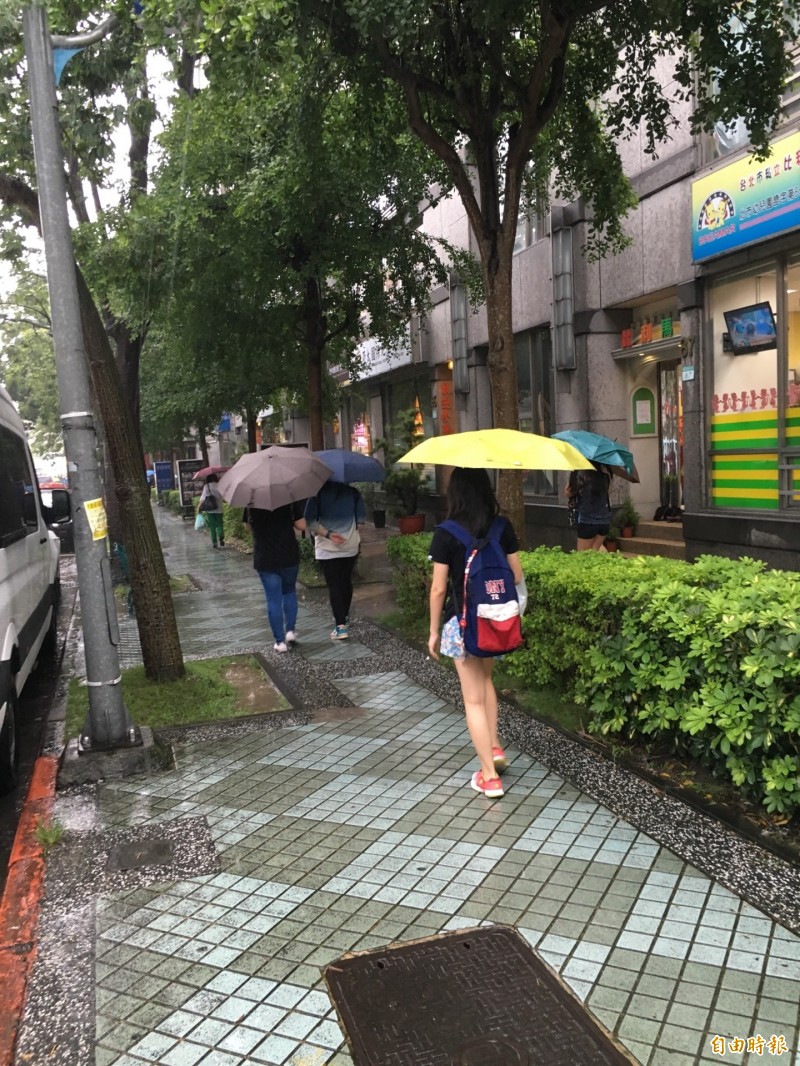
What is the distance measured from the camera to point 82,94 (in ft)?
25.0

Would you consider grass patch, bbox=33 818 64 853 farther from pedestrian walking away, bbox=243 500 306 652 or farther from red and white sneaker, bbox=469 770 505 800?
pedestrian walking away, bbox=243 500 306 652

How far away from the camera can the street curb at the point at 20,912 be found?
296cm

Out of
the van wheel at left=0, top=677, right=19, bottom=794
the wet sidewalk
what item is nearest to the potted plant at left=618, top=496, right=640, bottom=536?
the wet sidewalk

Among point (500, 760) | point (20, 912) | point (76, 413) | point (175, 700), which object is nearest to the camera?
point (20, 912)

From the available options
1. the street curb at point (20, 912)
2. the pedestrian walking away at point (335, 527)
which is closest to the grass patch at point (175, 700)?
the street curb at point (20, 912)

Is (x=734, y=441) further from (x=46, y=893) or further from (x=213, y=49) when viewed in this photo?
(x=46, y=893)

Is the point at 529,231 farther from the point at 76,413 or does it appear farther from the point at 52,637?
the point at 76,413

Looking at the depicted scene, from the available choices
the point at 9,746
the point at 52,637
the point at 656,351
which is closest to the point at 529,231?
the point at 656,351

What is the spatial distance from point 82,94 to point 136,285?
3.35m

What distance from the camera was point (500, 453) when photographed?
4.18 meters

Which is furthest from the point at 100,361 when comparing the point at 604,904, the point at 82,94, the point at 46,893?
the point at 604,904

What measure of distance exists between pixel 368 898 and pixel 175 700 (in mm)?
3392

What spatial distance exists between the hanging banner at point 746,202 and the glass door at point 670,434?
90.9 inches

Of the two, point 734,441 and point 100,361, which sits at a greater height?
point 100,361
